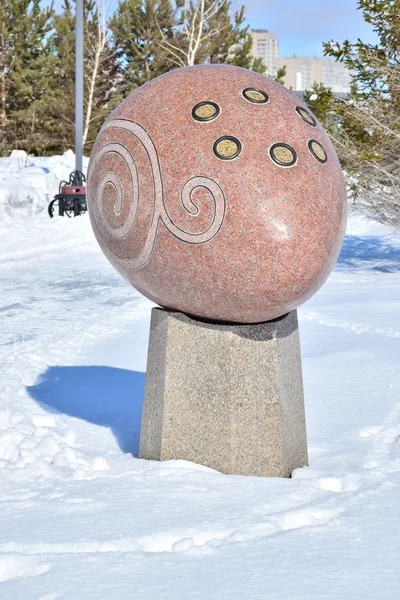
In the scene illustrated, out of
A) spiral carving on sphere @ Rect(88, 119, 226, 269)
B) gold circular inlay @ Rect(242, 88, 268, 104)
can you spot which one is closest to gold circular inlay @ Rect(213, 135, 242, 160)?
spiral carving on sphere @ Rect(88, 119, 226, 269)

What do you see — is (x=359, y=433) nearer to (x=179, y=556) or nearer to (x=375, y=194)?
(x=179, y=556)

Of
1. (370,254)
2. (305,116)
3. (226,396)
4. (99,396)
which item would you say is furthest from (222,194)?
(370,254)

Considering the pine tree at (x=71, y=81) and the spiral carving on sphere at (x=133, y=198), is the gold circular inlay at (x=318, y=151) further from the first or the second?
the pine tree at (x=71, y=81)

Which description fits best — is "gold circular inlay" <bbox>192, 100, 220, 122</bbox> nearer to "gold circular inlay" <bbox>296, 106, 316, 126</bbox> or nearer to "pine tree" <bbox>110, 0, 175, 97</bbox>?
"gold circular inlay" <bbox>296, 106, 316, 126</bbox>

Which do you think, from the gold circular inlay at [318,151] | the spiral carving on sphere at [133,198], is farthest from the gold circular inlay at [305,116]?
the spiral carving on sphere at [133,198]

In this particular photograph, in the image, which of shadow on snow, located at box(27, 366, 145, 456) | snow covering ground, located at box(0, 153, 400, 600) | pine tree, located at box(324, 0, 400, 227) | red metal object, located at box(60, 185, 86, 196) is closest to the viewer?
snow covering ground, located at box(0, 153, 400, 600)

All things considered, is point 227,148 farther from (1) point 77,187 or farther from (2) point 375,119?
(1) point 77,187

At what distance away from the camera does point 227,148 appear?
388cm

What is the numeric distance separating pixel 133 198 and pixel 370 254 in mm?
11376

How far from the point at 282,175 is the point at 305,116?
20.6 inches

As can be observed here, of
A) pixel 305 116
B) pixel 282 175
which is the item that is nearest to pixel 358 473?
pixel 282 175

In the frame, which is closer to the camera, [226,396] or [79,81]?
[226,396]

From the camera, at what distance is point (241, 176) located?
3826 millimetres

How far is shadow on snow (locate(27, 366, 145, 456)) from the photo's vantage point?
16.9ft
